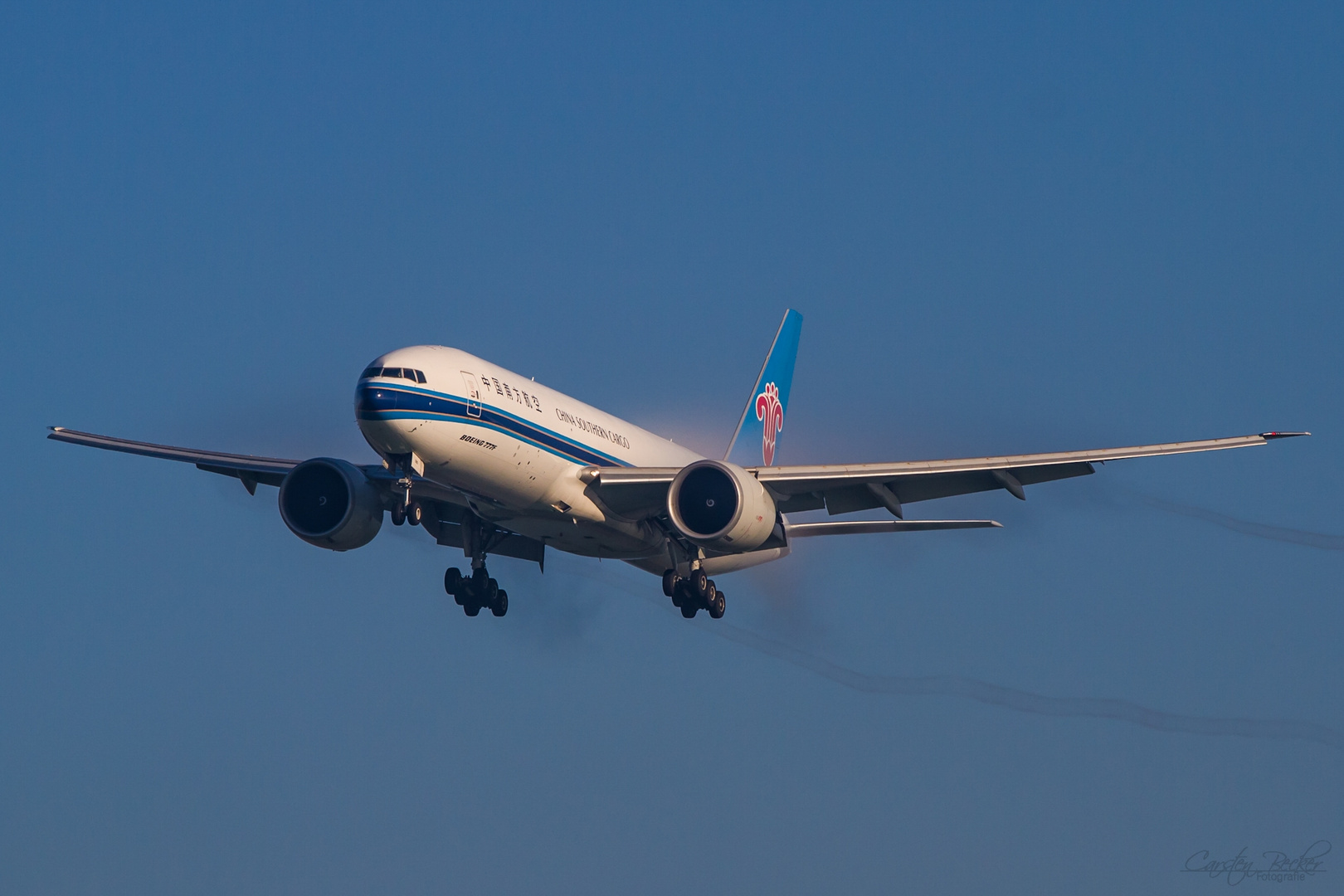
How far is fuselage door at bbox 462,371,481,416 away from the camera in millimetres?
34438

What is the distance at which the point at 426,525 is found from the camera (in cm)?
4272

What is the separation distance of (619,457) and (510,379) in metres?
4.83

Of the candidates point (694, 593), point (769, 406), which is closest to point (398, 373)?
point (694, 593)

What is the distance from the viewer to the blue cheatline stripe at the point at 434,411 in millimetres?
33281

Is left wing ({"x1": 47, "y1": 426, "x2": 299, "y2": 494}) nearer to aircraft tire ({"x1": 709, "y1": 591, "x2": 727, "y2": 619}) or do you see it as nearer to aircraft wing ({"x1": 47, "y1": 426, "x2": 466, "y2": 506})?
aircraft wing ({"x1": 47, "y1": 426, "x2": 466, "y2": 506})

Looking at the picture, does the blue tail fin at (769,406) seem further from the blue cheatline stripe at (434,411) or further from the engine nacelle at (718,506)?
the blue cheatline stripe at (434,411)

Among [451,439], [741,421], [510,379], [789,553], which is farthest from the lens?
[741,421]

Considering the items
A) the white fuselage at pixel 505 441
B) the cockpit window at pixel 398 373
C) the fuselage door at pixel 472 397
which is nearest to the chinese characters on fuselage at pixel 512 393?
the white fuselage at pixel 505 441

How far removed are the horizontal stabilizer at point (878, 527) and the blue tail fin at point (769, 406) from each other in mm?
8938

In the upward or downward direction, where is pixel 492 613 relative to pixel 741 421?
downward

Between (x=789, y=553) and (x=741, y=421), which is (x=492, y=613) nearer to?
(x=789, y=553)

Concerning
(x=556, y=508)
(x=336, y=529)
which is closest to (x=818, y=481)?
(x=556, y=508)

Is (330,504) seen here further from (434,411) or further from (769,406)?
(769,406)

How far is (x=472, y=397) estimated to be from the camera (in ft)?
113
